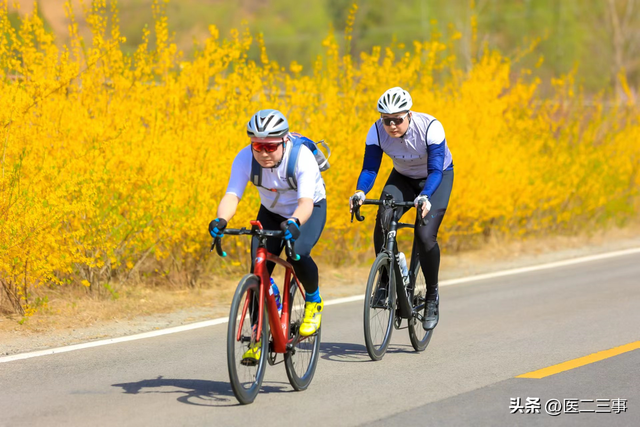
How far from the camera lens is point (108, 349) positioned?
7836 mm

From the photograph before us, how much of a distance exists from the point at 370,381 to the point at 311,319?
24.6 inches

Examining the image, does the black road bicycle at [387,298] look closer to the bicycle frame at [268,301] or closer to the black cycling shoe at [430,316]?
the black cycling shoe at [430,316]

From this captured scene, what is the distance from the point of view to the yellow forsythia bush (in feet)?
28.4

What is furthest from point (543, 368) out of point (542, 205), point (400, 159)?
point (542, 205)

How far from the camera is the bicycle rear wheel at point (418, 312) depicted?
778 centimetres

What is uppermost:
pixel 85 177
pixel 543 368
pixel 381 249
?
pixel 85 177

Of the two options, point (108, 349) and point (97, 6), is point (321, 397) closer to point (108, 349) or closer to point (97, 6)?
point (108, 349)

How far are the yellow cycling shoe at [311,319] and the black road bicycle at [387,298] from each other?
0.61m

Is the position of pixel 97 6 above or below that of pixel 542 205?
above

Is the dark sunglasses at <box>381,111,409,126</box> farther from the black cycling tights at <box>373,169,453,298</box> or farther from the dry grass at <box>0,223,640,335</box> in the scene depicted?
the dry grass at <box>0,223,640,335</box>

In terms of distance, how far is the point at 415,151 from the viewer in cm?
772

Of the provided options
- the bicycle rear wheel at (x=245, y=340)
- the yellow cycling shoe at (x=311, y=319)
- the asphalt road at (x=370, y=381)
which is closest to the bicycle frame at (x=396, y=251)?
the asphalt road at (x=370, y=381)

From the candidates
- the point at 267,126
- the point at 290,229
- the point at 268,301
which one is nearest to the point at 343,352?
the point at 268,301

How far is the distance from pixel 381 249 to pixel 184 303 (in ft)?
10.3
